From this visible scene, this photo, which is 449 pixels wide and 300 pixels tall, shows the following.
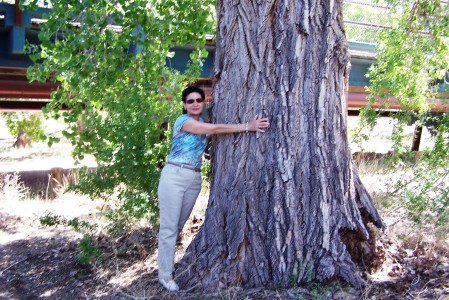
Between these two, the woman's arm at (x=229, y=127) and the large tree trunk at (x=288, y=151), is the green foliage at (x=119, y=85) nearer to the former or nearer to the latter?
the woman's arm at (x=229, y=127)

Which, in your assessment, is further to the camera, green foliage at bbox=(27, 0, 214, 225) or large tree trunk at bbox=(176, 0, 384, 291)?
green foliage at bbox=(27, 0, 214, 225)

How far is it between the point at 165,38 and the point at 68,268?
2898 millimetres

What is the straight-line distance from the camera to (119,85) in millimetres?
6805

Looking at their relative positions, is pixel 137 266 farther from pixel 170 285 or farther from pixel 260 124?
pixel 260 124

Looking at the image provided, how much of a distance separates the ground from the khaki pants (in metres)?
0.30

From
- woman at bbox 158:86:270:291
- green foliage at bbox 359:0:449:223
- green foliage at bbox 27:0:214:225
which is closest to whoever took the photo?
woman at bbox 158:86:270:291

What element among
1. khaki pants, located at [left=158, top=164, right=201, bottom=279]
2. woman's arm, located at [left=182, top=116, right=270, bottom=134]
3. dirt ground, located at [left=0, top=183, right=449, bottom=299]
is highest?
woman's arm, located at [left=182, top=116, right=270, bottom=134]

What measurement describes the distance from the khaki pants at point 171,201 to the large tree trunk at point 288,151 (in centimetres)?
38

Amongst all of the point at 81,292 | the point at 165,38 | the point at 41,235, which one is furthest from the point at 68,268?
the point at 165,38

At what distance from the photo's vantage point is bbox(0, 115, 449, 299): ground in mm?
4988

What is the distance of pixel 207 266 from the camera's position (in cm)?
529

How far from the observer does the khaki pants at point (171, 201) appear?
5289 mm

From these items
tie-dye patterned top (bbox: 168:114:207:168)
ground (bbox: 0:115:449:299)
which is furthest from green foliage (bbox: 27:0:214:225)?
tie-dye patterned top (bbox: 168:114:207:168)

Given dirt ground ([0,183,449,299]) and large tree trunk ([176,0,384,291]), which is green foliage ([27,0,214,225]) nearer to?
dirt ground ([0,183,449,299])
